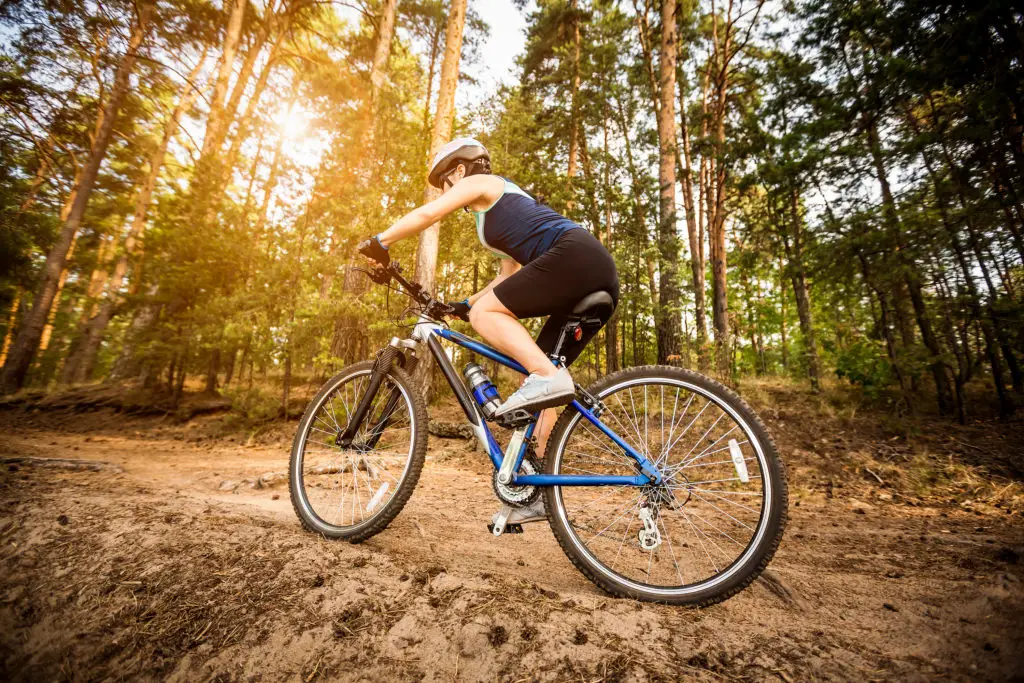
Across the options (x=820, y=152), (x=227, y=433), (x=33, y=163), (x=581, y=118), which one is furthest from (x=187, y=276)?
(x=820, y=152)

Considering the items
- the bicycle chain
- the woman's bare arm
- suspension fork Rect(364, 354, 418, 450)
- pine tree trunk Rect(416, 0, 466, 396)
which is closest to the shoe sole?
the bicycle chain

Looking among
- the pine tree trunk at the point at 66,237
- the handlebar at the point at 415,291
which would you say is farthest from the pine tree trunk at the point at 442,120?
the pine tree trunk at the point at 66,237

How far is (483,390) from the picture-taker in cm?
218

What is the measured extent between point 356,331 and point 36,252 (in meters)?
8.12

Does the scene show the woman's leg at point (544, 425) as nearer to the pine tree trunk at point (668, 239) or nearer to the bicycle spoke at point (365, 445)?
the bicycle spoke at point (365, 445)

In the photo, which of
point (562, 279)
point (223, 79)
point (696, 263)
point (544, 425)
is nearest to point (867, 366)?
point (696, 263)

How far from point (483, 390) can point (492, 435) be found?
257 mm

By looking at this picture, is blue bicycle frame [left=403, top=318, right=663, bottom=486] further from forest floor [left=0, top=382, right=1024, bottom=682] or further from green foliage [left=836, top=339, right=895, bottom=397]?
green foliage [left=836, top=339, right=895, bottom=397]

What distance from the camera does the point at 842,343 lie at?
11.1 m

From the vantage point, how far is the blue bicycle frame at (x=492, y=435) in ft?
6.04

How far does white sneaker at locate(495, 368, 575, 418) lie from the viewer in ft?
6.09

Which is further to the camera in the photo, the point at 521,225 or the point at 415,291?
the point at 415,291

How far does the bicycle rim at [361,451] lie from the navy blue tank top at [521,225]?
1.08m

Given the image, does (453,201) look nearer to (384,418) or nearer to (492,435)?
(492,435)
